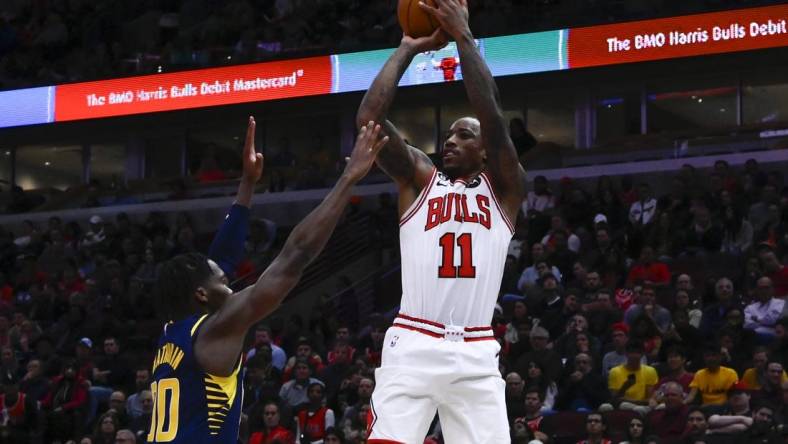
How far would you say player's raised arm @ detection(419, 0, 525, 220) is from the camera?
681 centimetres

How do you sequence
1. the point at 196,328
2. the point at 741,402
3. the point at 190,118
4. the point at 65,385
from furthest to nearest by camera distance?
the point at 190,118
the point at 65,385
the point at 741,402
the point at 196,328

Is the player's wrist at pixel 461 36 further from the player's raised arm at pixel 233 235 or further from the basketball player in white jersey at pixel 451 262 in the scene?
the player's raised arm at pixel 233 235

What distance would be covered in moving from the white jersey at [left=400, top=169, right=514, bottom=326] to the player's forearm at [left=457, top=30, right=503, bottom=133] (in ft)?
1.19

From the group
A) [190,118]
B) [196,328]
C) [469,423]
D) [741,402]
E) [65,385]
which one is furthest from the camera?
[190,118]

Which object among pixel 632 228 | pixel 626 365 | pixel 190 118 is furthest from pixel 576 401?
pixel 190 118

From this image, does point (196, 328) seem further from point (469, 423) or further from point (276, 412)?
point (276, 412)

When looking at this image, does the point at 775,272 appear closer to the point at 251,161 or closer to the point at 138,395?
the point at 138,395

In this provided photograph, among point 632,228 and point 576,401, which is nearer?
point 576,401

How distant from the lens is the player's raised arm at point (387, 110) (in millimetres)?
6805

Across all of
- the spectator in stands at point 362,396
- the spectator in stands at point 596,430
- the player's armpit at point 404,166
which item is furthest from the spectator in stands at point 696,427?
the player's armpit at point 404,166

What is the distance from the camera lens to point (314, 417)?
43.9ft

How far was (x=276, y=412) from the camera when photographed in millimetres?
13328

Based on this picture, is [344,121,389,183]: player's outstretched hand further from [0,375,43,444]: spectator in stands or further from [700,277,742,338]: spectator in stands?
[0,375,43,444]: spectator in stands

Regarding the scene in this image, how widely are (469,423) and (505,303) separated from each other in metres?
8.77
